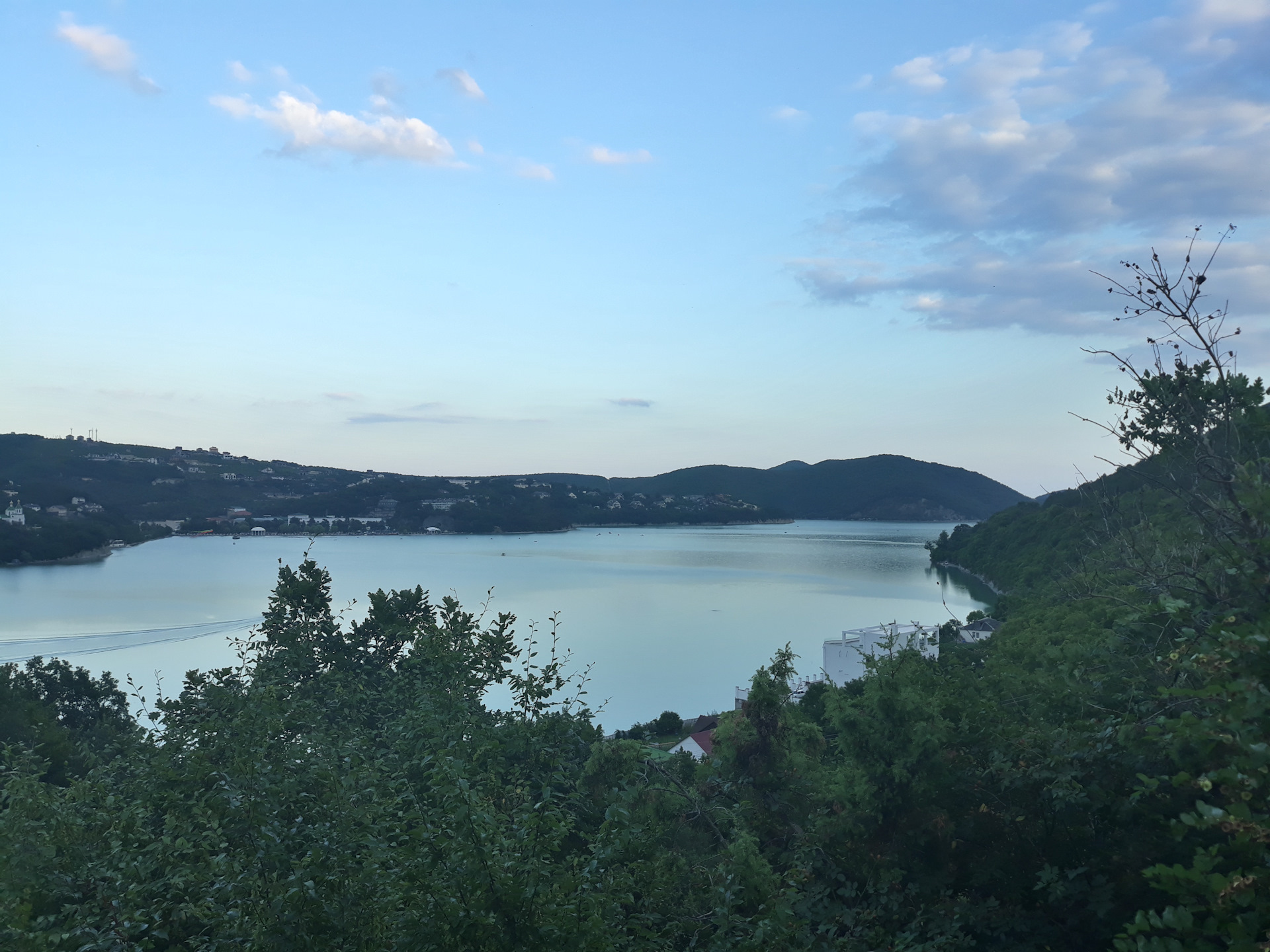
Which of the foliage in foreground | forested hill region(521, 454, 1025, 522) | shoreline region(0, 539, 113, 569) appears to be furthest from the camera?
forested hill region(521, 454, 1025, 522)

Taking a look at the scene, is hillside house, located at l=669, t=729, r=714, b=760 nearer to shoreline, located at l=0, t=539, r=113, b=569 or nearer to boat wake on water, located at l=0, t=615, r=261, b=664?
boat wake on water, located at l=0, t=615, r=261, b=664

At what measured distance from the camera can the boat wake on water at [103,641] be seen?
1106 inches

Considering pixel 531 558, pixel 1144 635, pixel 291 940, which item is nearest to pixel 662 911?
pixel 291 940

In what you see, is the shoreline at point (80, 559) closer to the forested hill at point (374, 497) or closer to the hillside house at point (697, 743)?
the forested hill at point (374, 497)

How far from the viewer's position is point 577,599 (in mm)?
43906

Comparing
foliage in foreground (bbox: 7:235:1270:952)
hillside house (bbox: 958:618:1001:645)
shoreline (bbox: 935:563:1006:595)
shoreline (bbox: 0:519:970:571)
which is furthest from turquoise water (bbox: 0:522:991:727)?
foliage in foreground (bbox: 7:235:1270:952)

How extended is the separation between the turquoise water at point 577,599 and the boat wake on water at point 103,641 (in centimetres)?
11

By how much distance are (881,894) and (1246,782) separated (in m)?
2.59

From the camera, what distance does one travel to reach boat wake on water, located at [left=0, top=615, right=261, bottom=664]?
28094mm

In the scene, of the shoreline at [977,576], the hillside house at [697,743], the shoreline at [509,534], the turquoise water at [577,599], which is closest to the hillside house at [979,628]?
the turquoise water at [577,599]

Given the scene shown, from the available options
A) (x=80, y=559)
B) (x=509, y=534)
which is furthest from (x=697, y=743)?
(x=509, y=534)

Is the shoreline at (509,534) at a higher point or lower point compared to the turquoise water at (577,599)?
higher

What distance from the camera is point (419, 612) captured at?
14219 millimetres

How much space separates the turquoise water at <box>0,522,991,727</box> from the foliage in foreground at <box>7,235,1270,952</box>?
8183 mm
